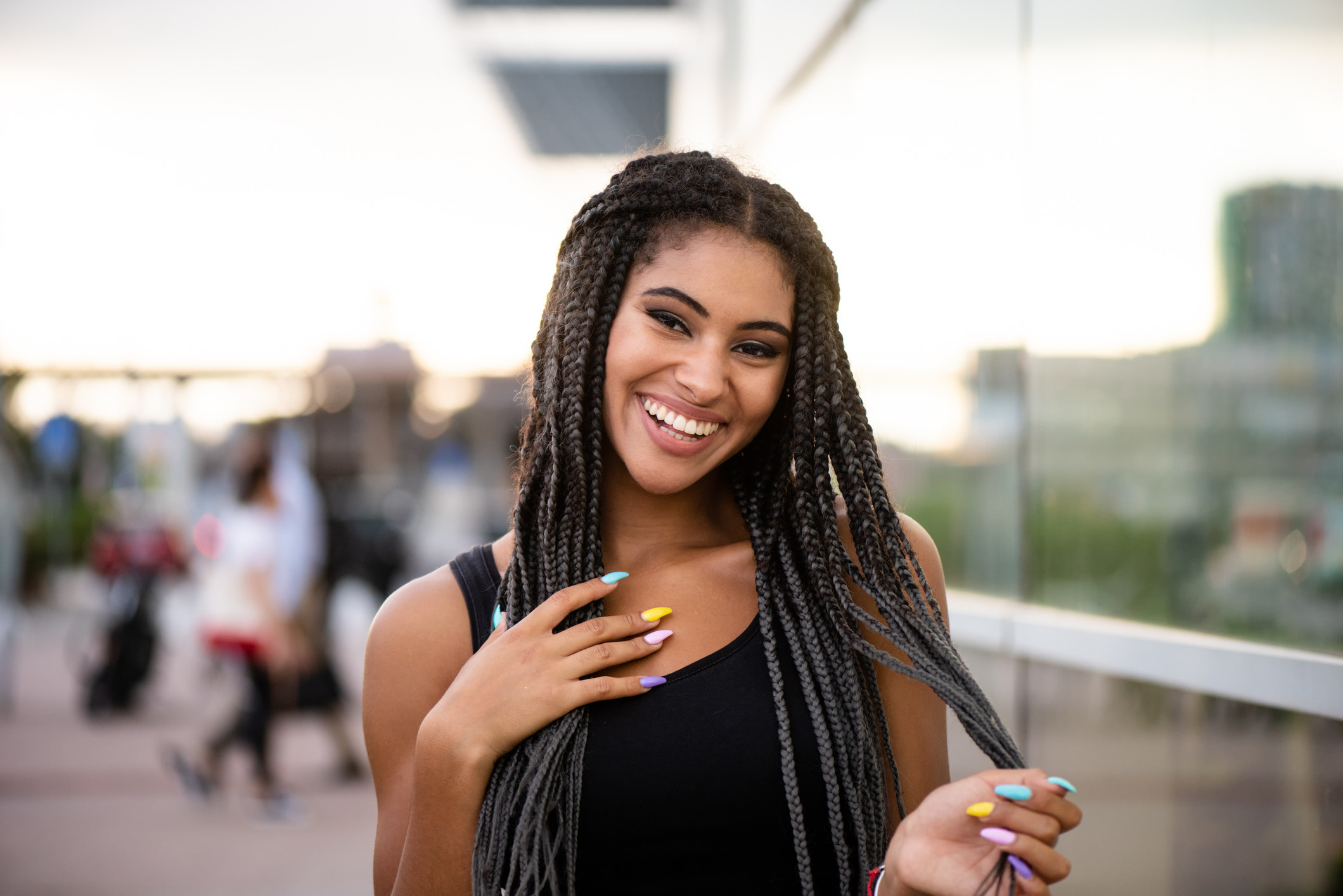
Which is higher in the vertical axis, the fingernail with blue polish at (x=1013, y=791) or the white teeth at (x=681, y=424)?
the white teeth at (x=681, y=424)

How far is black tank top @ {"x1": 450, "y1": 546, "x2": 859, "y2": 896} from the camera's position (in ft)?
4.99

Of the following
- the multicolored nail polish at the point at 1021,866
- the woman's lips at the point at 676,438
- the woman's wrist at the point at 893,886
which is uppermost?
the woman's lips at the point at 676,438

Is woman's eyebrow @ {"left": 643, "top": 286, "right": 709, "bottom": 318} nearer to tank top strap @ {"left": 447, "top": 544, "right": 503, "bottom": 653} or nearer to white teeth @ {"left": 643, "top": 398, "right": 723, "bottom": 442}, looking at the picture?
white teeth @ {"left": 643, "top": 398, "right": 723, "bottom": 442}

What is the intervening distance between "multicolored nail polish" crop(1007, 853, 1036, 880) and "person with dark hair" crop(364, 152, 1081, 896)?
0.14 metres

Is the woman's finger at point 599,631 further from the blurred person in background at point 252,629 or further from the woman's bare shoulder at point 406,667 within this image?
the blurred person in background at point 252,629

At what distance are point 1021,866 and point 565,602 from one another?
737mm

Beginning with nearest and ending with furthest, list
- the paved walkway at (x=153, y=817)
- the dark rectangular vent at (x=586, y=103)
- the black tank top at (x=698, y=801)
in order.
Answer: the black tank top at (x=698, y=801), the paved walkway at (x=153, y=817), the dark rectangular vent at (x=586, y=103)

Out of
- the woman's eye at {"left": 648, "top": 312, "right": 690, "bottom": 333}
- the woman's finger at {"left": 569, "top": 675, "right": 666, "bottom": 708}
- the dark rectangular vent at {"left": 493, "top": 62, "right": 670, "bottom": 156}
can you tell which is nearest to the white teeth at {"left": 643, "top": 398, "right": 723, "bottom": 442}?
the woman's eye at {"left": 648, "top": 312, "right": 690, "bottom": 333}

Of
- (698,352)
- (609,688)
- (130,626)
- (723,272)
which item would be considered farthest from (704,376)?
(130,626)

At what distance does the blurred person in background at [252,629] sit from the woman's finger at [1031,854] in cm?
505

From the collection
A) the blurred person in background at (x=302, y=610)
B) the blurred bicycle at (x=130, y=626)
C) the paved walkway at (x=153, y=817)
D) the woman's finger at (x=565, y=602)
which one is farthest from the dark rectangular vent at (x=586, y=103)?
the woman's finger at (x=565, y=602)

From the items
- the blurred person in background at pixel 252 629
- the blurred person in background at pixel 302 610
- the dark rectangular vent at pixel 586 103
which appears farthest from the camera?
the dark rectangular vent at pixel 586 103

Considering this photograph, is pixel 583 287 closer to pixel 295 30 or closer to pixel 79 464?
pixel 295 30

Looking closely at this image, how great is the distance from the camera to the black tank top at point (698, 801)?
1521mm
